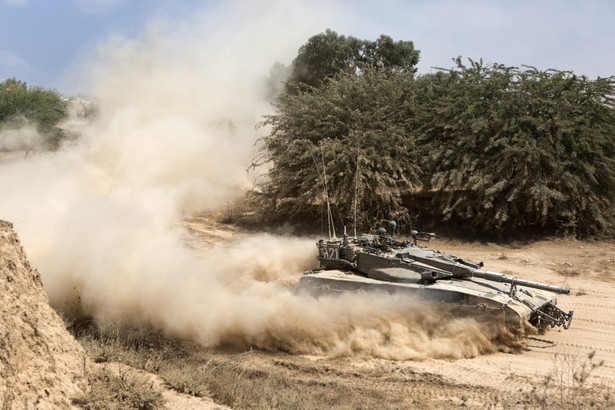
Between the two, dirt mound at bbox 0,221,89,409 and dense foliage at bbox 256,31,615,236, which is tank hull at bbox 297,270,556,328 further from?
dense foliage at bbox 256,31,615,236

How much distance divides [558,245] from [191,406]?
1559 cm

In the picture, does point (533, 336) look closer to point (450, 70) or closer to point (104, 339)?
point (104, 339)

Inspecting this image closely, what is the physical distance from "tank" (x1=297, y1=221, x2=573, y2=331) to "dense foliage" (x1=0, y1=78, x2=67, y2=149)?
23.9 metres

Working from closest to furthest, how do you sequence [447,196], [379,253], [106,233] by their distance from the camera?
[379,253]
[106,233]
[447,196]

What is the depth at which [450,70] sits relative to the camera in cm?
2281

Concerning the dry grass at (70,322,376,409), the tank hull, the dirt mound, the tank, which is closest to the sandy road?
the tank

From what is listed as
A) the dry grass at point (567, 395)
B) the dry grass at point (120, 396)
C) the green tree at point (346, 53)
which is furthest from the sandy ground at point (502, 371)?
the green tree at point (346, 53)

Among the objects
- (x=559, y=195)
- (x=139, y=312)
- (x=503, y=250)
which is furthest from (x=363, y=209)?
(x=139, y=312)

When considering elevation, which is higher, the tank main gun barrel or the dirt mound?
the tank main gun barrel

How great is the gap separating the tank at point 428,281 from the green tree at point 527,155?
865cm

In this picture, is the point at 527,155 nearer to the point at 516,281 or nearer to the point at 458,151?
the point at 458,151

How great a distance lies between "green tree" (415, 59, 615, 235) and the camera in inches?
777

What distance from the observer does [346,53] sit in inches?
1638

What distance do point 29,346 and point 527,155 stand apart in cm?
1672
